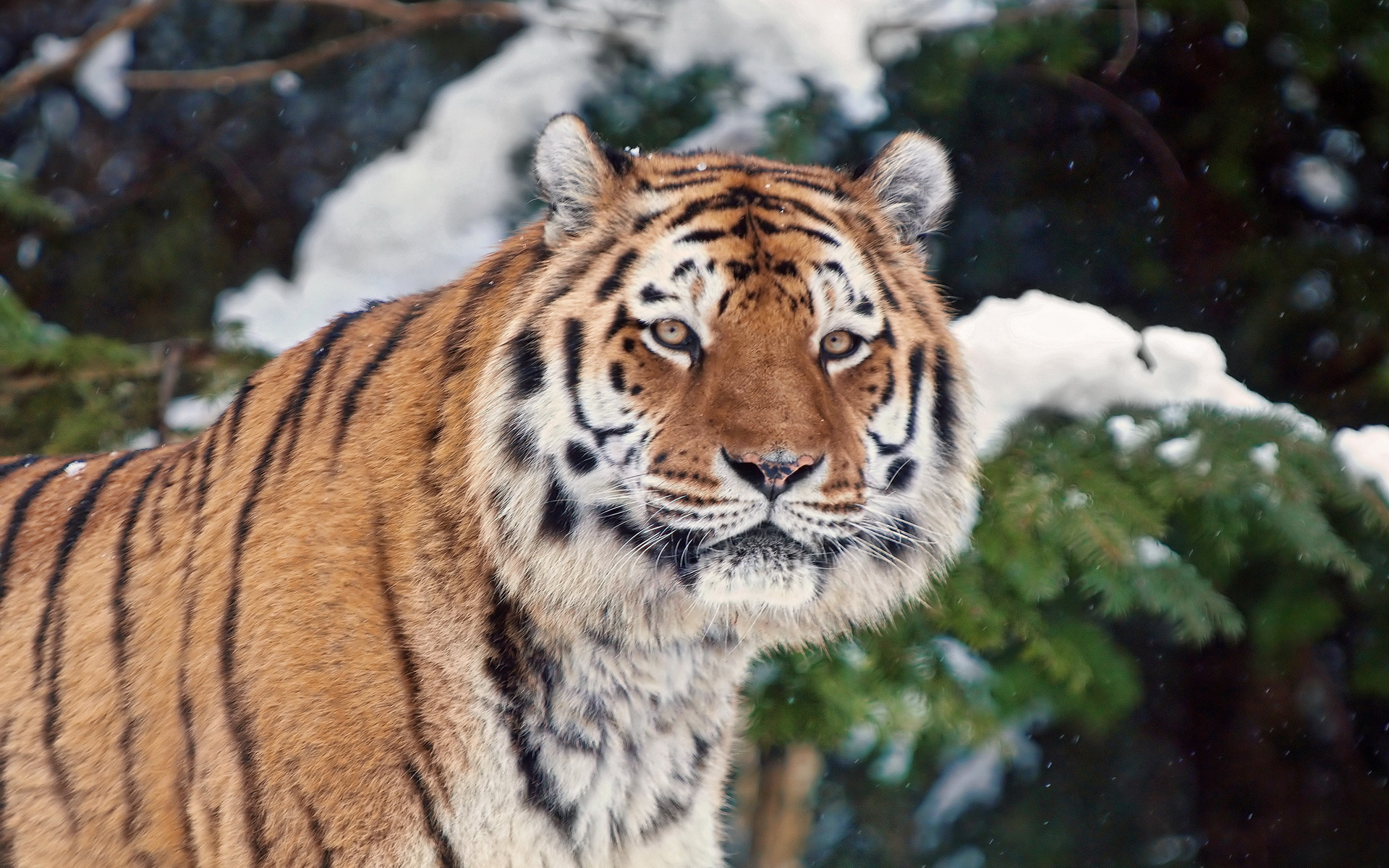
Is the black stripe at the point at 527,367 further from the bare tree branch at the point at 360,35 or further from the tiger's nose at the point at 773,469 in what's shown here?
the bare tree branch at the point at 360,35

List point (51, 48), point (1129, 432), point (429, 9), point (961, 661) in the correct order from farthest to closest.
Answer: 1. point (51, 48)
2. point (429, 9)
3. point (961, 661)
4. point (1129, 432)

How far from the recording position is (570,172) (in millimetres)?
1898

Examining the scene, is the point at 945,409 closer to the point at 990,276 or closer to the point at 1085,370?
the point at 1085,370

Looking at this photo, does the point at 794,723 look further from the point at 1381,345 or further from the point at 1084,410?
the point at 1381,345

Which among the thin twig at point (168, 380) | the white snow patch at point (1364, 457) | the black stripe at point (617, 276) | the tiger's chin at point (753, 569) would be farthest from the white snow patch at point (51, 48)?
the white snow patch at point (1364, 457)

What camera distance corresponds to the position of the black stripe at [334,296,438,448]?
6.25 ft

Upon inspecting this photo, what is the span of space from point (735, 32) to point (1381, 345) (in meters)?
2.28

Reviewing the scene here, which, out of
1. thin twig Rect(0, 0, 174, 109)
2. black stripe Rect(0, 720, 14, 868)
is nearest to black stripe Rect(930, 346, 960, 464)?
black stripe Rect(0, 720, 14, 868)


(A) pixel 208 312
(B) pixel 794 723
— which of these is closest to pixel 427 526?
(B) pixel 794 723

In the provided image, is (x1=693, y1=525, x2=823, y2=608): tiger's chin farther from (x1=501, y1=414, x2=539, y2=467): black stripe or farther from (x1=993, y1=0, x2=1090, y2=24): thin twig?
(x1=993, y1=0, x2=1090, y2=24): thin twig

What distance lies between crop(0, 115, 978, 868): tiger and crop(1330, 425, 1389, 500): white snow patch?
47.4 inches

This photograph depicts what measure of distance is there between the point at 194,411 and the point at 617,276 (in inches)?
79.7

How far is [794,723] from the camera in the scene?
2977 mm

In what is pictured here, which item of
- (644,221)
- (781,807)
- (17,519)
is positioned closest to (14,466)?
(17,519)
